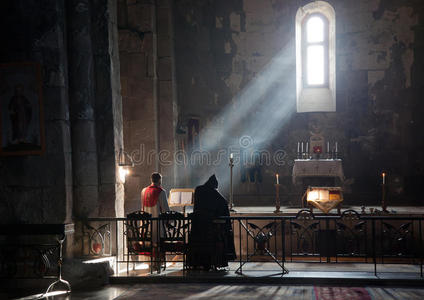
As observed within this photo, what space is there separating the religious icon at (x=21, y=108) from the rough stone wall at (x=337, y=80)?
6626 millimetres

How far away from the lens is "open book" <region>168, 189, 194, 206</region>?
10.3 metres

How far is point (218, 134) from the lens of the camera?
1438cm

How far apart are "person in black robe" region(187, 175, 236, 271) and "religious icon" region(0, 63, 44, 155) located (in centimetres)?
282

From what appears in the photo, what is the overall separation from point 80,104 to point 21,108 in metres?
0.95

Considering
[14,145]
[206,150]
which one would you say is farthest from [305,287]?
[206,150]

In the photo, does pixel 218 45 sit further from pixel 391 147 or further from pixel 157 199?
pixel 157 199

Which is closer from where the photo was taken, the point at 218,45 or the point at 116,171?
the point at 116,171

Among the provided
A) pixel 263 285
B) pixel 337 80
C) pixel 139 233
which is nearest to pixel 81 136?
pixel 139 233

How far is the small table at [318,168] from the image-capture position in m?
12.3

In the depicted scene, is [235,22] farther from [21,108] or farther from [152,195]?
[21,108]

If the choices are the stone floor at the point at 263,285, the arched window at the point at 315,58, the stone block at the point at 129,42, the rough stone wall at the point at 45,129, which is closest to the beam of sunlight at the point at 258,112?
the arched window at the point at 315,58

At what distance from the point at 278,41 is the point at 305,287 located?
905 cm

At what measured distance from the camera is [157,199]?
8.91 m

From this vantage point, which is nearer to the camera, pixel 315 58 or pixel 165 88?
pixel 165 88
